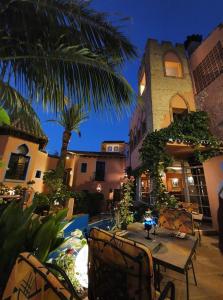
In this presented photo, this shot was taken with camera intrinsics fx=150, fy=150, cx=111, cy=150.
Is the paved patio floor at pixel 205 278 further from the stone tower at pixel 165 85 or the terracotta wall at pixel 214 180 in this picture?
the stone tower at pixel 165 85

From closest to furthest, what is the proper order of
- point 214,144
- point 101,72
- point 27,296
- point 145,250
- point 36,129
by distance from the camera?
point 27,296, point 145,250, point 101,72, point 36,129, point 214,144

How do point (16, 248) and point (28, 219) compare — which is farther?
point (28, 219)

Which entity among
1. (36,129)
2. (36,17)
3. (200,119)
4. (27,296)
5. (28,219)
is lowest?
(27,296)

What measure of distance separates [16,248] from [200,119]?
7.70 meters

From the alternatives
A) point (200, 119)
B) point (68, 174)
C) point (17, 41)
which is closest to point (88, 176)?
point (68, 174)

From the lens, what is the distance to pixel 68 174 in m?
15.4

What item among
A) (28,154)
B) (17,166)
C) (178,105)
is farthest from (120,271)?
(28,154)

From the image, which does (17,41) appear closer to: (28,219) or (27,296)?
(28,219)

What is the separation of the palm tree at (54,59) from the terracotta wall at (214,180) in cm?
500

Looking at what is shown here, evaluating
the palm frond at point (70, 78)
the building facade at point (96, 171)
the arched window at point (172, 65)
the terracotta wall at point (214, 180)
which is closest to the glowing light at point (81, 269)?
the palm frond at point (70, 78)

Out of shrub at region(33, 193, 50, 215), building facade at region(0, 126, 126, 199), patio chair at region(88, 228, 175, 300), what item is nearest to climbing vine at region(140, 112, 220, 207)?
patio chair at region(88, 228, 175, 300)

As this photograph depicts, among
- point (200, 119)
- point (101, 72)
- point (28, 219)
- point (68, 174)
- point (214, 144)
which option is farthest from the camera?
point (68, 174)

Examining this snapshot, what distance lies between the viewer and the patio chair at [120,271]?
44.5 inches

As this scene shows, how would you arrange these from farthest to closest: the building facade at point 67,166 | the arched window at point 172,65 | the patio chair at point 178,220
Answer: the building facade at point 67,166, the arched window at point 172,65, the patio chair at point 178,220
